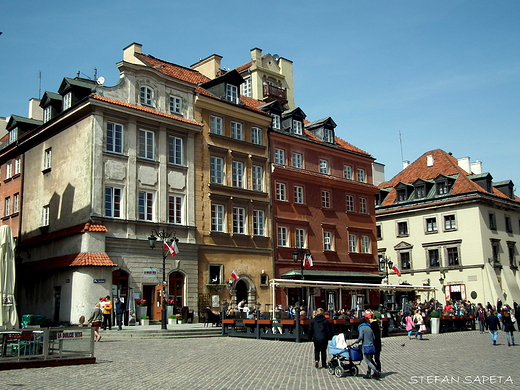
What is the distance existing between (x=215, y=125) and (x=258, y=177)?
4.74 m

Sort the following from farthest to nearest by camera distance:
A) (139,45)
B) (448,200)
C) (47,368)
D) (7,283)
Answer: (448,200)
(139,45)
(7,283)
(47,368)

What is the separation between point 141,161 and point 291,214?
12.7m

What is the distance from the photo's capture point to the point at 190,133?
35.7 m

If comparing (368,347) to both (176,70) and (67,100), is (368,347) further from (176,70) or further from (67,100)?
(176,70)

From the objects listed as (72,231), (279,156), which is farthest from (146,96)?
(279,156)

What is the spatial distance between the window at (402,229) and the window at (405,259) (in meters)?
1.81

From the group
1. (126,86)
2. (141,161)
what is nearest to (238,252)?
(141,161)

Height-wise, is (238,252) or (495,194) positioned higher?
(495,194)

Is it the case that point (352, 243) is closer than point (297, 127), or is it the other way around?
point (297, 127)

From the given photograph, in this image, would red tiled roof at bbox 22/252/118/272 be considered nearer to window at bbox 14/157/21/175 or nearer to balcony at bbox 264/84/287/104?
window at bbox 14/157/21/175

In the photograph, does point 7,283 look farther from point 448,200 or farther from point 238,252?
point 448,200

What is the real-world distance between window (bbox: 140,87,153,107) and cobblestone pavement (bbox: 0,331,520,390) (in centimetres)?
1583

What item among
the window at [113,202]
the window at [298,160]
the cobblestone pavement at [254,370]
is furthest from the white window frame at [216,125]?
the cobblestone pavement at [254,370]

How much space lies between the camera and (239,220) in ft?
125
